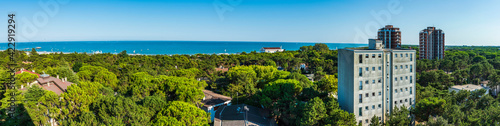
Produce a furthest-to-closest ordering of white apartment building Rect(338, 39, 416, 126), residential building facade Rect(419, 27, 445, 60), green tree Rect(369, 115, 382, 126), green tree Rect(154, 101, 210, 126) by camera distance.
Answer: residential building facade Rect(419, 27, 445, 60) < white apartment building Rect(338, 39, 416, 126) < green tree Rect(369, 115, 382, 126) < green tree Rect(154, 101, 210, 126)

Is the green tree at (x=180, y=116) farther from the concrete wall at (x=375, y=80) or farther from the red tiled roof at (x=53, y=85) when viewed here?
the red tiled roof at (x=53, y=85)

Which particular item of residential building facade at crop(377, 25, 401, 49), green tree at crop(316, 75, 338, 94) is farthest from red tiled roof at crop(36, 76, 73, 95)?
residential building facade at crop(377, 25, 401, 49)

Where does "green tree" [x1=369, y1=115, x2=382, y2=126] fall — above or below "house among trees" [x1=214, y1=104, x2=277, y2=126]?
above

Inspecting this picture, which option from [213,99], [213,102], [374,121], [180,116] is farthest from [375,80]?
[213,99]

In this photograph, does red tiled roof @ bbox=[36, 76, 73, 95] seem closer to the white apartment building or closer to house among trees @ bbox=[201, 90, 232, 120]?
house among trees @ bbox=[201, 90, 232, 120]

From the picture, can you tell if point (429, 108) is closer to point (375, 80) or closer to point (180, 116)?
point (375, 80)

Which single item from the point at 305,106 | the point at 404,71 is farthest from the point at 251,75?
the point at 404,71
